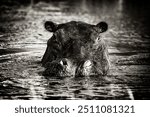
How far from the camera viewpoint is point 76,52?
15.0ft

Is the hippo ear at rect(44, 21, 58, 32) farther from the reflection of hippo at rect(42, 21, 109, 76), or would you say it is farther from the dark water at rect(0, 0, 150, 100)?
the dark water at rect(0, 0, 150, 100)

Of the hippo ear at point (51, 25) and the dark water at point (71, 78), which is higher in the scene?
the hippo ear at point (51, 25)

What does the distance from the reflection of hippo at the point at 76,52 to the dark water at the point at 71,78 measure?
0.09m

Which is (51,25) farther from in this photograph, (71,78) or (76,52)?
(71,78)

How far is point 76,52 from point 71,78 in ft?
1.03

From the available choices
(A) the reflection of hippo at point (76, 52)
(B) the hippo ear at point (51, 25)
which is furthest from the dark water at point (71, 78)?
(B) the hippo ear at point (51, 25)

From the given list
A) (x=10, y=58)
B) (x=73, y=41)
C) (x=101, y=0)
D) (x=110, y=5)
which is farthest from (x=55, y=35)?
(x=101, y=0)

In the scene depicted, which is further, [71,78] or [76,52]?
[76,52]

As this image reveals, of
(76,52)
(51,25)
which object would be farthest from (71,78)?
(51,25)

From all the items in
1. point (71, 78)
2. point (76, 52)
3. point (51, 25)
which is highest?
point (51, 25)

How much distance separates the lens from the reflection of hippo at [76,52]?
4363 millimetres

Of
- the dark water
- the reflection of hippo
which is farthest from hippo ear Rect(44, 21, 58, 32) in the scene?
the dark water

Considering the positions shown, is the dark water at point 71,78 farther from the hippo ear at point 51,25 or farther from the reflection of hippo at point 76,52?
the hippo ear at point 51,25

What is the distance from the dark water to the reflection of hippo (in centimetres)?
9
